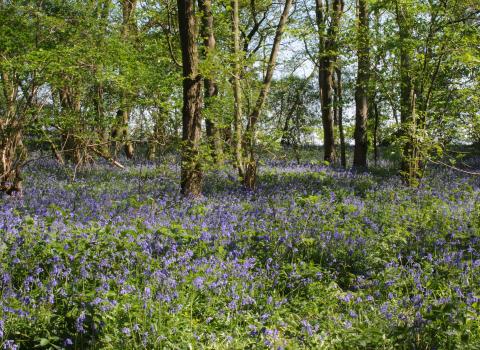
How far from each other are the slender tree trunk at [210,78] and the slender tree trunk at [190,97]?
0.37 meters

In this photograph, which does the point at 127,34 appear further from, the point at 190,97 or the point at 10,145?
the point at 190,97

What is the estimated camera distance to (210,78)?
996 cm

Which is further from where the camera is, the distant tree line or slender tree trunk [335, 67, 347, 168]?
slender tree trunk [335, 67, 347, 168]

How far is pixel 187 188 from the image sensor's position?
9.92m

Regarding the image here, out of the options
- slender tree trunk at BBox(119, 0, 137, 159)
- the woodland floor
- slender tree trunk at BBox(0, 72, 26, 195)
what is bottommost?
the woodland floor

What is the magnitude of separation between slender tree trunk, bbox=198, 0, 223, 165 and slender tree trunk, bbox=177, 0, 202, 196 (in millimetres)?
374

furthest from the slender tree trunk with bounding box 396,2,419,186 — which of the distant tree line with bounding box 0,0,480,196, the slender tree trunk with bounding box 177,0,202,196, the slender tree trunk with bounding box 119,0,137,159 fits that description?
the slender tree trunk with bounding box 119,0,137,159

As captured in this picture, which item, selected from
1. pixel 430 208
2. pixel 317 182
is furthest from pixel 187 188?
pixel 430 208

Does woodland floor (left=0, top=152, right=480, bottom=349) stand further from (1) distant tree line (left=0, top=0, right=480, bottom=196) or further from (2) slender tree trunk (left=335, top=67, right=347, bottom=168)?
(2) slender tree trunk (left=335, top=67, right=347, bottom=168)

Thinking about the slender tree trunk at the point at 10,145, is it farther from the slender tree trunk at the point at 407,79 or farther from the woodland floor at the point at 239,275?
the slender tree trunk at the point at 407,79

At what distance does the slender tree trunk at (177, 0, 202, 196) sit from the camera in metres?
9.82

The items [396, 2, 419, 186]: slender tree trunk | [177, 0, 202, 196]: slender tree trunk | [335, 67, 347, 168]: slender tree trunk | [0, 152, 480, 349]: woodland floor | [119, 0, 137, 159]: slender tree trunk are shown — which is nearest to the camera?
[0, 152, 480, 349]: woodland floor

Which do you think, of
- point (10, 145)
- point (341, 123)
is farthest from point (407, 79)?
point (10, 145)

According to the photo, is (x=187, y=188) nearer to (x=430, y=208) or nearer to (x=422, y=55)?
(x=430, y=208)
